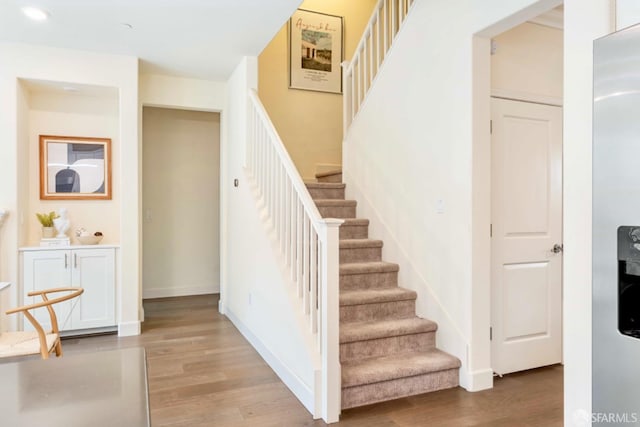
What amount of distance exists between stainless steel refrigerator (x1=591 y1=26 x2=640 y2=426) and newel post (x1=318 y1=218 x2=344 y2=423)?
4.37 feet

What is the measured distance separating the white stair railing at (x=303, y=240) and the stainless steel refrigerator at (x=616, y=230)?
1.34m

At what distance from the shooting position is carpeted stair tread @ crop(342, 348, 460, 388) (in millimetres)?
2607

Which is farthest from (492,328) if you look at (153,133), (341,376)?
(153,133)

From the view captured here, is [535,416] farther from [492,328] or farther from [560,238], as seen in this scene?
[560,238]

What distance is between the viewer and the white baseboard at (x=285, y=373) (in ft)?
8.36

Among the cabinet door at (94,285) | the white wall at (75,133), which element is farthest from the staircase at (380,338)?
the white wall at (75,133)

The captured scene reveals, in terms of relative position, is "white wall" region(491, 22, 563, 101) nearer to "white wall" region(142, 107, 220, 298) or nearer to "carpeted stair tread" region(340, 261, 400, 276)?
"carpeted stair tread" region(340, 261, 400, 276)

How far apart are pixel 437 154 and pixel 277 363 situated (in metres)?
2.00

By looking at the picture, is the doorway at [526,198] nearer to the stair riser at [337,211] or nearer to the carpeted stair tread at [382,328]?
the carpeted stair tread at [382,328]

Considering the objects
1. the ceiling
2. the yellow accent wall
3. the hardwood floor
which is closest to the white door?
the hardwood floor

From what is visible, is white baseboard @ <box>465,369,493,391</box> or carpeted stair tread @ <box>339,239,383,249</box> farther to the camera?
carpeted stair tread @ <box>339,239,383,249</box>

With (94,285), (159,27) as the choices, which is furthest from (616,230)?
(94,285)

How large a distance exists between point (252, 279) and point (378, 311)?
1259 millimetres

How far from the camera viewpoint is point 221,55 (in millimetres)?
4012
